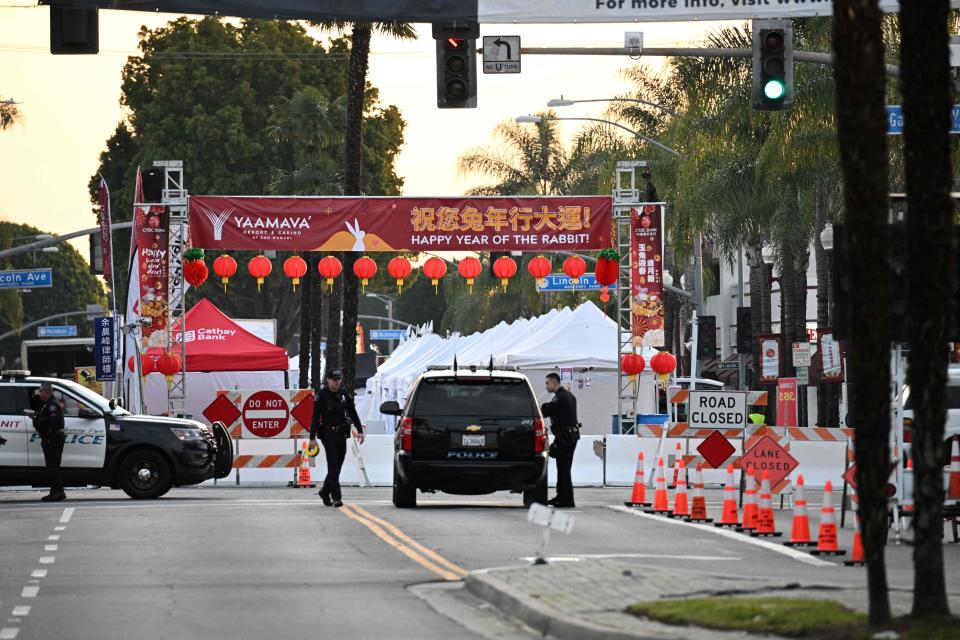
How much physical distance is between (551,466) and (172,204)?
9100 mm

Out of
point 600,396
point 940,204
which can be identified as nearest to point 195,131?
point 600,396

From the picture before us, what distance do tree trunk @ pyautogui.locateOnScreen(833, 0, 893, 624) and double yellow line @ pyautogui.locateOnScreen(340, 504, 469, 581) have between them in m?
5.06

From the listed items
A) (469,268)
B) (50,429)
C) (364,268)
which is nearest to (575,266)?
(469,268)

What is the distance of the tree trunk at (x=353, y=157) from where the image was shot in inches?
1714

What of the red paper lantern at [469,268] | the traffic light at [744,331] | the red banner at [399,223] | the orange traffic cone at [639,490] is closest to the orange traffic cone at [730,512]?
the orange traffic cone at [639,490]

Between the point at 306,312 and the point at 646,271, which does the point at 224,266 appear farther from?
the point at 306,312

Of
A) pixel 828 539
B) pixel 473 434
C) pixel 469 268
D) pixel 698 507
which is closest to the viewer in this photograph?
pixel 828 539

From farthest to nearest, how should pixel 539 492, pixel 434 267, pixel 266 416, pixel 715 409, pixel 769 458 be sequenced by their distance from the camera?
pixel 434 267 < pixel 266 416 < pixel 715 409 < pixel 539 492 < pixel 769 458

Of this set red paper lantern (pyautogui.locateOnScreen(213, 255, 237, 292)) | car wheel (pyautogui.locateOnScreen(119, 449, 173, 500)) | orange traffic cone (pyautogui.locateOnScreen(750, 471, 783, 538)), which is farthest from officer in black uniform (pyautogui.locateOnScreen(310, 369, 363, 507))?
red paper lantern (pyautogui.locateOnScreen(213, 255, 237, 292))

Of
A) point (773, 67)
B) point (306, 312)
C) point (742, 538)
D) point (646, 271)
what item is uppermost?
point (773, 67)

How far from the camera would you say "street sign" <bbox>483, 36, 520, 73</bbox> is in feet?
74.8

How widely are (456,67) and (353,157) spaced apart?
22.0 m

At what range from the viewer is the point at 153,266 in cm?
3581

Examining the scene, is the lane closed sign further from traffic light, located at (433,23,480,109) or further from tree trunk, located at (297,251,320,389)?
tree trunk, located at (297,251,320,389)
